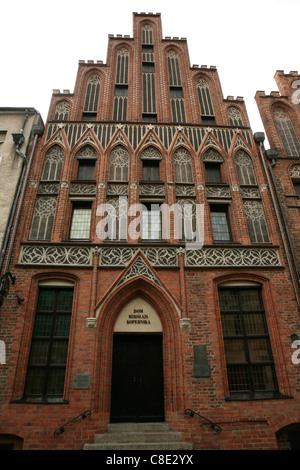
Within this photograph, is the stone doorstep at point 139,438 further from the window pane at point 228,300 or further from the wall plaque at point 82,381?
the window pane at point 228,300

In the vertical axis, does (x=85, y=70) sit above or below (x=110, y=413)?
above

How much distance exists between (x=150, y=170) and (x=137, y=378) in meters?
8.35

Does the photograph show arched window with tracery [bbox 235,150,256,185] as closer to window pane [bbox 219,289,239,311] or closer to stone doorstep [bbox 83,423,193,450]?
window pane [bbox 219,289,239,311]

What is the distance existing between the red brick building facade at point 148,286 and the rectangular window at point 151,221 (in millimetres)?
47

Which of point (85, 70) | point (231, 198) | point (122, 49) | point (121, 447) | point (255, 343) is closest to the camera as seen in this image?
point (121, 447)

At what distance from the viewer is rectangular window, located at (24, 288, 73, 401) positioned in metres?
8.67

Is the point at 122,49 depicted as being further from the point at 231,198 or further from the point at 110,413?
the point at 110,413

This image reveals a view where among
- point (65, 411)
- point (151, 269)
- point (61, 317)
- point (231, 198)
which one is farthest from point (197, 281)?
point (65, 411)

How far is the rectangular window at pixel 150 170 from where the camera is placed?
40.7 feet

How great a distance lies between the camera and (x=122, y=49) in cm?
1605

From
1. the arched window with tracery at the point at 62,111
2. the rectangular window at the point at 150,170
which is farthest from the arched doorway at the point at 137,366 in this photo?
the arched window with tracery at the point at 62,111

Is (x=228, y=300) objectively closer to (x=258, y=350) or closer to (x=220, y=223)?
(x=258, y=350)

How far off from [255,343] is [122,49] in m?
16.6

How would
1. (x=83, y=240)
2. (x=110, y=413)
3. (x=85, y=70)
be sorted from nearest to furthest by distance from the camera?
(x=110, y=413) → (x=83, y=240) → (x=85, y=70)
